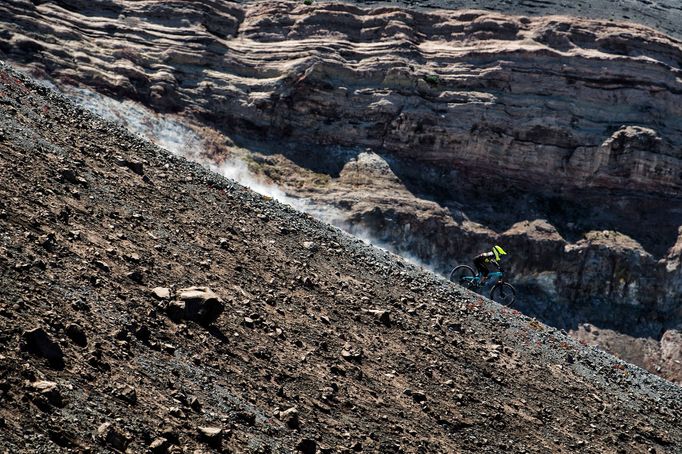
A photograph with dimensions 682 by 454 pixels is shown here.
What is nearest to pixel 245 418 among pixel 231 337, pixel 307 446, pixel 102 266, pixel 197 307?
pixel 307 446

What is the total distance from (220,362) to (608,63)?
38.8m

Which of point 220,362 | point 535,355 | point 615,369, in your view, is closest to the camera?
point 220,362

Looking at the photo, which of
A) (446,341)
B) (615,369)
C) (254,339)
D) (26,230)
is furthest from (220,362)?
(615,369)

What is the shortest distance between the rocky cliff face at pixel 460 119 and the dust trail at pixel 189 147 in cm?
80

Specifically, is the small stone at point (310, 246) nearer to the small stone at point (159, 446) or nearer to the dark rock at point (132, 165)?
the dark rock at point (132, 165)

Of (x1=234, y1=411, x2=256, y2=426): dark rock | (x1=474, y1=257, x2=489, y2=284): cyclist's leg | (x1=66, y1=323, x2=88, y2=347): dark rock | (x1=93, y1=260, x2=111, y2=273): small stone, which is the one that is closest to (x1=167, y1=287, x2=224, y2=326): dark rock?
(x1=93, y1=260, x2=111, y2=273): small stone

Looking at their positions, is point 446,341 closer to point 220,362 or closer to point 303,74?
point 220,362

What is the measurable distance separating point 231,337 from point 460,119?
32.2m

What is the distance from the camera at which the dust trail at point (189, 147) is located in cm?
4009

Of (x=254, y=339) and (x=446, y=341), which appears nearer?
(x=254, y=339)

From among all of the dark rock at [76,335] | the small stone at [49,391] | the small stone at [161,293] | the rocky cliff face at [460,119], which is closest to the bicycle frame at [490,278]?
the rocky cliff face at [460,119]

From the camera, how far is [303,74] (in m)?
45.5

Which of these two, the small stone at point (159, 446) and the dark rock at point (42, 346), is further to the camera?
the dark rock at point (42, 346)

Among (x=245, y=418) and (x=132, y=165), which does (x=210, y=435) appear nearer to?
(x=245, y=418)
